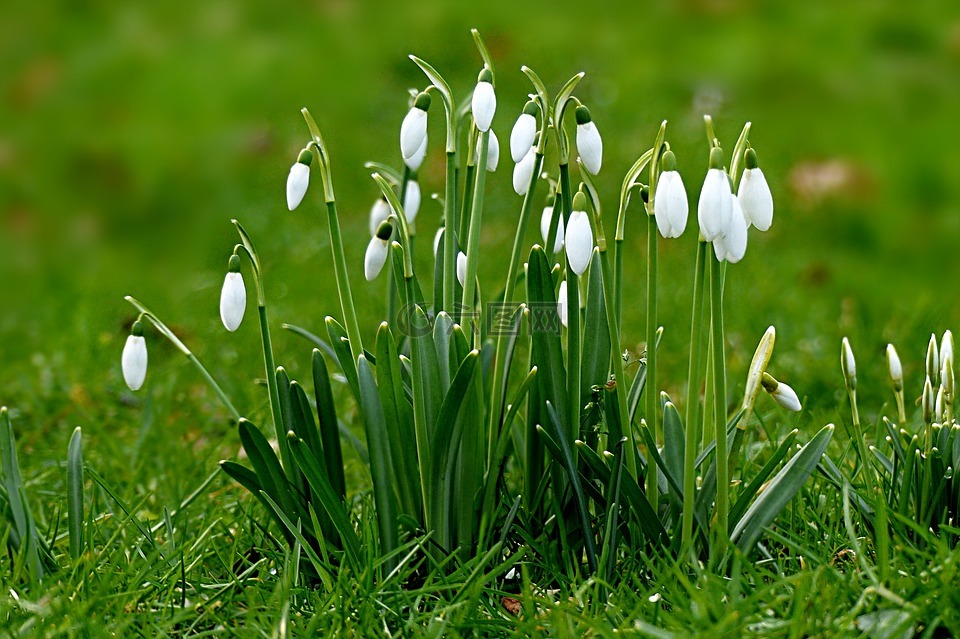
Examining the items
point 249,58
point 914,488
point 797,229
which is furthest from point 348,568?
point 249,58

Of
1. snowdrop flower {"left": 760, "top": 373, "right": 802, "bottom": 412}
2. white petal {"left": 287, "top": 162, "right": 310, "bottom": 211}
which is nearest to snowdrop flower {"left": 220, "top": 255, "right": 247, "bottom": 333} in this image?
white petal {"left": 287, "top": 162, "right": 310, "bottom": 211}

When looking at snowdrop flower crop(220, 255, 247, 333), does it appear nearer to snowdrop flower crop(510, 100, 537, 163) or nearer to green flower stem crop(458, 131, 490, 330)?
green flower stem crop(458, 131, 490, 330)

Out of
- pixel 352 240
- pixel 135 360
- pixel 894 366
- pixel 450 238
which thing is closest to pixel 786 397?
pixel 894 366

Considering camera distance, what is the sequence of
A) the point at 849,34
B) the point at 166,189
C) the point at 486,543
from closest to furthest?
the point at 486,543 → the point at 166,189 → the point at 849,34

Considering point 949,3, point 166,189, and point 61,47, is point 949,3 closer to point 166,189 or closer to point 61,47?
point 166,189

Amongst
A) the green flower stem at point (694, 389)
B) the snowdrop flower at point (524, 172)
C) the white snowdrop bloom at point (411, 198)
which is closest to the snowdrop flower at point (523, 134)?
the snowdrop flower at point (524, 172)

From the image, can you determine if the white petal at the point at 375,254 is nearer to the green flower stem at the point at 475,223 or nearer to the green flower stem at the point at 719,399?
the green flower stem at the point at 475,223

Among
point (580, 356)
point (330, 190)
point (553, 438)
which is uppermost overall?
point (330, 190)
